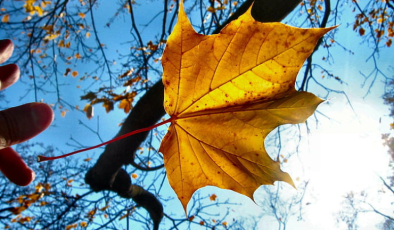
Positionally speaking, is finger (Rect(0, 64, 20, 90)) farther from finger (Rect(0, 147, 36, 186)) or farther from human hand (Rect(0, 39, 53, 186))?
finger (Rect(0, 147, 36, 186))

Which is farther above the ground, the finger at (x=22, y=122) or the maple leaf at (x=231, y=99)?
the finger at (x=22, y=122)

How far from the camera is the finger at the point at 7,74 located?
3.19 ft

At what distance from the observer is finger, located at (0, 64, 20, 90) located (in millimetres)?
973

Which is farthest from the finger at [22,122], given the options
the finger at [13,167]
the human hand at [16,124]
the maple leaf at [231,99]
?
the maple leaf at [231,99]

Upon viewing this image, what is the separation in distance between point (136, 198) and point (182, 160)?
2795 mm

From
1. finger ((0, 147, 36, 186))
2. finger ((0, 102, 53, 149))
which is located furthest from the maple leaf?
finger ((0, 147, 36, 186))

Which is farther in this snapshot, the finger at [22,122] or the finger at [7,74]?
the finger at [7,74]

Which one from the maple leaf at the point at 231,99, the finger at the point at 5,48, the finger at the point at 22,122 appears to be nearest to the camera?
the maple leaf at the point at 231,99

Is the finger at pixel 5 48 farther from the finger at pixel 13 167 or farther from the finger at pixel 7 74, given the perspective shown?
the finger at pixel 13 167

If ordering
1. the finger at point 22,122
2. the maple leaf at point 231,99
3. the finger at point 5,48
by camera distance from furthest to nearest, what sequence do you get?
the finger at point 5,48 → the finger at point 22,122 → the maple leaf at point 231,99

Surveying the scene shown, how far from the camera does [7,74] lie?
0.98m

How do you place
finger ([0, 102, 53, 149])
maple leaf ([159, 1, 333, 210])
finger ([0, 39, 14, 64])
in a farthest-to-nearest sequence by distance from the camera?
1. finger ([0, 39, 14, 64])
2. finger ([0, 102, 53, 149])
3. maple leaf ([159, 1, 333, 210])

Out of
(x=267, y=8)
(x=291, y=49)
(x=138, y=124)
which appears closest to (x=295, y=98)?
(x=291, y=49)

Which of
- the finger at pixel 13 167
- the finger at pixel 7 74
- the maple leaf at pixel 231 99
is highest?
the finger at pixel 7 74
